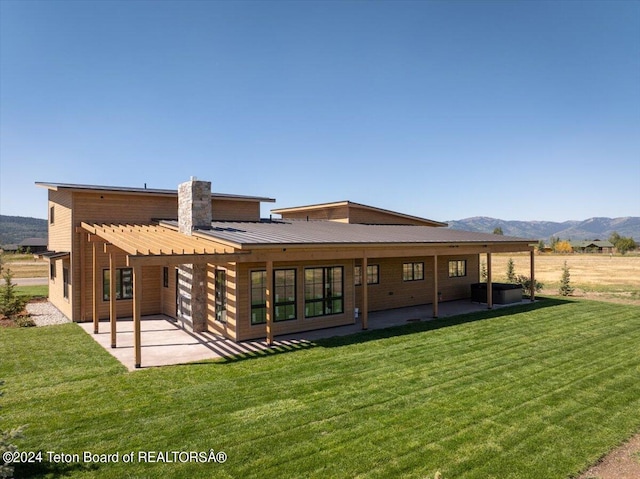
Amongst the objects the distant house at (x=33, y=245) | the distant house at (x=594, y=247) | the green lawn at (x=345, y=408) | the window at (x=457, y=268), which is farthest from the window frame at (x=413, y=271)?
the distant house at (x=594, y=247)

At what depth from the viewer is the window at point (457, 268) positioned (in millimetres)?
18491

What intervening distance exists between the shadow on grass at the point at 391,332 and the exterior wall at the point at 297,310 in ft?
3.78

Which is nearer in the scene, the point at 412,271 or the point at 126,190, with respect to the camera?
the point at 126,190

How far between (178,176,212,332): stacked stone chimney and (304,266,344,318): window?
3.24 metres

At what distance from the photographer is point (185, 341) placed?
10547 millimetres

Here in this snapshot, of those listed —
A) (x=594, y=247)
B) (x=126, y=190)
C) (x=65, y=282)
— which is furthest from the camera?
(x=594, y=247)

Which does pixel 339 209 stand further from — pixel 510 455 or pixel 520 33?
pixel 510 455

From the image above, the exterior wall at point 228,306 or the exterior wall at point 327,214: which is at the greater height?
the exterior wall at point 327,214

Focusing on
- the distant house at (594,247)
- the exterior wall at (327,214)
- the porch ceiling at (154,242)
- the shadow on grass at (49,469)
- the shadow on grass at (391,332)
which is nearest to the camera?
the shadow on grass at (49,469)

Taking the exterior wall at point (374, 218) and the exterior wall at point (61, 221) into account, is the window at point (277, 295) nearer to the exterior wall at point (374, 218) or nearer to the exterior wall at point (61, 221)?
the exterior wall at point (61, 221)

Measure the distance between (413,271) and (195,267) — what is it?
9.59 meters

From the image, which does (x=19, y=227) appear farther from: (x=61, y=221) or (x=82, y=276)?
(x=82, y=276)

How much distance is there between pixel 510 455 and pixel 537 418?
1372 mm

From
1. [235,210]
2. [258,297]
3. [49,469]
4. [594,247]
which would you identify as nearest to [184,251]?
[258,297]
